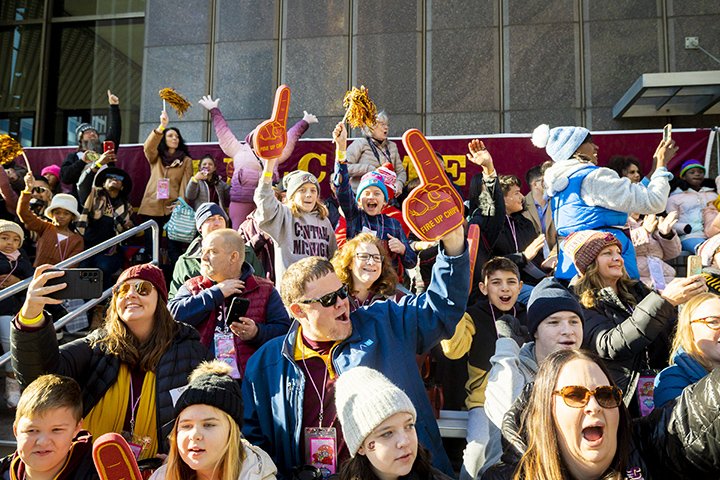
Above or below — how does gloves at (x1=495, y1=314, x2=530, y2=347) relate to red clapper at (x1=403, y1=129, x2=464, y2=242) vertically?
below

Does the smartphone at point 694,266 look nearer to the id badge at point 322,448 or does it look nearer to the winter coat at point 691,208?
the id badge at point 322,448

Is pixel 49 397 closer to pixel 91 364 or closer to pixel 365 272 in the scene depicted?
pixel 91 364

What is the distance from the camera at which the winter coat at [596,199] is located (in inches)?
193

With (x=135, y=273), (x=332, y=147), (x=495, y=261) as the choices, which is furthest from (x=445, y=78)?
(x=135, y=273)

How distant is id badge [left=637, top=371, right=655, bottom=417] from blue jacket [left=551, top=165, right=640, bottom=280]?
121cm

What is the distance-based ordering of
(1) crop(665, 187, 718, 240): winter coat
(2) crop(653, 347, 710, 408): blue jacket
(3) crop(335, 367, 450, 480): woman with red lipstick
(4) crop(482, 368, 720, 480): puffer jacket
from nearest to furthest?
(4) crop(482, 368, 720, 480): puffer jacket < (3) crop(335, 367, 450, 480): woman with red lipstick < (2) crop(653, 347, 710, 408): blue jacket < (1) crop(665, 187, 718, 240): winter coat

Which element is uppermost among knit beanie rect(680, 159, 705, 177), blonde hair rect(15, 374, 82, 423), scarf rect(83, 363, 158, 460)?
knit beanie rect(680, 159, 705, 177)

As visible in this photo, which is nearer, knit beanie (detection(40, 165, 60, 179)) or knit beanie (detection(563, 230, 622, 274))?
knit beanie (detection(563, 230, 622, 274))

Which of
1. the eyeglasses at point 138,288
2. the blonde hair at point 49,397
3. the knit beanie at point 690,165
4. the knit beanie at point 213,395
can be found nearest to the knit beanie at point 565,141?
the knit beanie at point 690,165

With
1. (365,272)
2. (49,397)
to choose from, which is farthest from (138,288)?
(365,272)

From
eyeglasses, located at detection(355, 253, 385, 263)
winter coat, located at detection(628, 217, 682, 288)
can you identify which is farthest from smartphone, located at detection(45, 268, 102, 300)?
winter coat, located at detection(628, 217, 682, 288)

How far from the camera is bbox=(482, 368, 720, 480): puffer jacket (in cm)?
225

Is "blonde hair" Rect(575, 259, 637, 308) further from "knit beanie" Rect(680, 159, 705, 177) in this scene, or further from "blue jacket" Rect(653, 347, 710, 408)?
"knit beanie" Rect(680, 159, 705, 177)

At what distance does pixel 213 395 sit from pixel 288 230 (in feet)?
9.27
